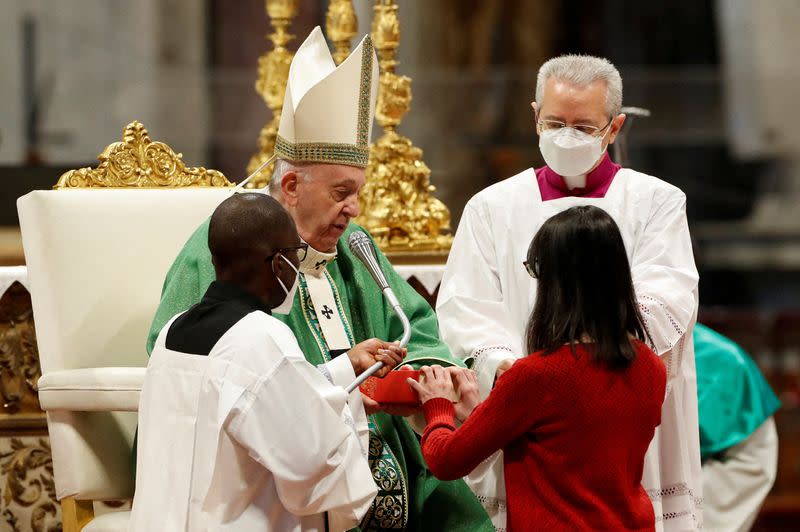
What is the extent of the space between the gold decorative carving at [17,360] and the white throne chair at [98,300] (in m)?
0.62

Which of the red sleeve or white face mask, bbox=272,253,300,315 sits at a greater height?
white face mask, bbox=272,253,300,315

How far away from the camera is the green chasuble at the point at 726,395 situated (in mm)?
5918

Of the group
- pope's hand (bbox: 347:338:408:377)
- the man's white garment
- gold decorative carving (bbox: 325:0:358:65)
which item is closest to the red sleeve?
pope's hand (bbox: 347:338:408:377)

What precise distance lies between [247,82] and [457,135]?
1.44 m

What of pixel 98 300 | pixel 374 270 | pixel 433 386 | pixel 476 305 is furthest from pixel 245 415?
pixel 98 300

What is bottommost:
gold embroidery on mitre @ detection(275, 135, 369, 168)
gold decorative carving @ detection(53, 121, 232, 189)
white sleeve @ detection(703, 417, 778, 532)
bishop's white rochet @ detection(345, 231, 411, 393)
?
white sleeve @ detection(703, 417, 778, 532)

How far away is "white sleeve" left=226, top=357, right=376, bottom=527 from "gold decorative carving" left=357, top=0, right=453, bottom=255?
2.58m

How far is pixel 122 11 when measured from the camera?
29.8ft

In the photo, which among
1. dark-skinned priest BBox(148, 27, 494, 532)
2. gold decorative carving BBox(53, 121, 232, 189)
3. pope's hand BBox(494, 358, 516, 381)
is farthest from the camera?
gold decorative carving BBox(53, 121, 232, 189)

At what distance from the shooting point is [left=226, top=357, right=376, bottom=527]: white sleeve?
9.78 ft

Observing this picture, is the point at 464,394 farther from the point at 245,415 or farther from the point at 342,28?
the point at 342,28

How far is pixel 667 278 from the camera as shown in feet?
13.0

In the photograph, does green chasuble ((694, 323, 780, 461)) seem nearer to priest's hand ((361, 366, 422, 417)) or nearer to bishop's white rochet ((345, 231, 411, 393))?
bishop's white rochet ((345, 231, 411, 393))

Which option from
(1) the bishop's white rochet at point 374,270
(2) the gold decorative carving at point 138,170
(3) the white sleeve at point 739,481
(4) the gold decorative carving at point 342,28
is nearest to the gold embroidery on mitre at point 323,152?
(1) the bishop's white rochet at point 374,270
